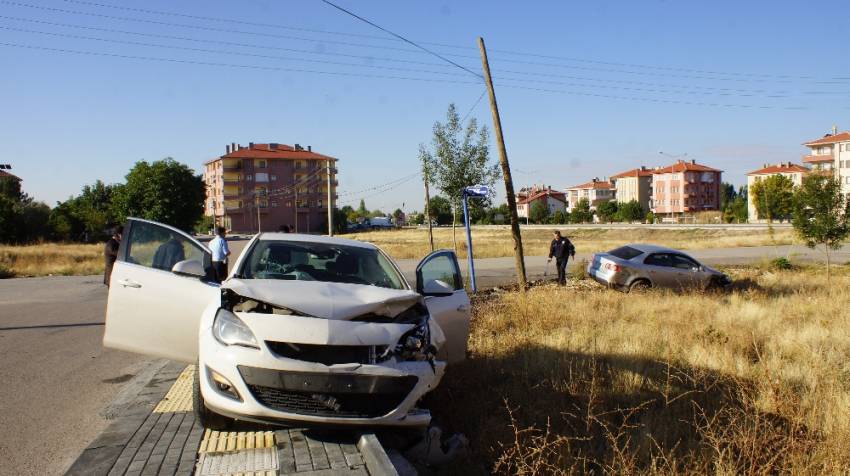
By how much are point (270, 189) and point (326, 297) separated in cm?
10823

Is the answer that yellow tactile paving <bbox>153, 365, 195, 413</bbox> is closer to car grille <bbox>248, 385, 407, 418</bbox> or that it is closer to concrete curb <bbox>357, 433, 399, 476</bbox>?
car grille <bbox>248, 385, 407, 418</bbox>

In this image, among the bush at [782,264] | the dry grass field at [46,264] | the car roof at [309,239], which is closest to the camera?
the car roof at [309,239]

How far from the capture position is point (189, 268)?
550 centimetres

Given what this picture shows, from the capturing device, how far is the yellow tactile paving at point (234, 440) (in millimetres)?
4688

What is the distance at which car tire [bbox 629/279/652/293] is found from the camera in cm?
1745

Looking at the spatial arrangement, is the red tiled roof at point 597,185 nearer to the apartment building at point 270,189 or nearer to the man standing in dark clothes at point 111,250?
the apartment building at point 270,189

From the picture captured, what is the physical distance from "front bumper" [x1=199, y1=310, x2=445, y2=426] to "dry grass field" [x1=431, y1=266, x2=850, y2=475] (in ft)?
2.79

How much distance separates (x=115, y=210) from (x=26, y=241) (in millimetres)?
24513

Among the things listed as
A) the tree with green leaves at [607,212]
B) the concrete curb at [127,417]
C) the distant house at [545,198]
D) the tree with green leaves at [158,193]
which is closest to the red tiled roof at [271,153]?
the tree with green leaves at [158,193]

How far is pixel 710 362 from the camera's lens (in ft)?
26.3

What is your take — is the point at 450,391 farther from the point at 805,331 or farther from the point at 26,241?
the point at 26,241

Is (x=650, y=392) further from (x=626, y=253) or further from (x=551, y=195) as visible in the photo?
(x=551, y=195)

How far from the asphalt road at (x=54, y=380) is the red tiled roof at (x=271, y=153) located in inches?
3838

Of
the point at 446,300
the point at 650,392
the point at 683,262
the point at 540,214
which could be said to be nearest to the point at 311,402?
the point at 446,300
